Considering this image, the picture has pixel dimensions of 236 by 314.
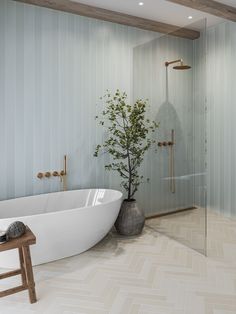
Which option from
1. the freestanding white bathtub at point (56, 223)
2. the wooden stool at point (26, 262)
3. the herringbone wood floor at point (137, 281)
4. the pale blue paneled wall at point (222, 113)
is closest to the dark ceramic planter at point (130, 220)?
the herringbone wood floor at point (137, 281)

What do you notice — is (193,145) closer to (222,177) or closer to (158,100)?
(158,100)

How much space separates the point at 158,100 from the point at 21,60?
1.69 metres

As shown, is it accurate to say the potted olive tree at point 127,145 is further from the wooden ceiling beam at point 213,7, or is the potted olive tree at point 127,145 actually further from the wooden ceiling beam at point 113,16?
the wooden ceiling beam at point 213,7

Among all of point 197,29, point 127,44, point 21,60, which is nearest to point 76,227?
point 21,60

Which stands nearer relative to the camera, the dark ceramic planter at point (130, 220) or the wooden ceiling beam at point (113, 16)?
the wooden ceiling beam at point (113, 16)

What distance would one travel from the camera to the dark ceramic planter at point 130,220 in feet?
11.5

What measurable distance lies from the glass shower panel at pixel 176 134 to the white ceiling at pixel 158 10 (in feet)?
1.43

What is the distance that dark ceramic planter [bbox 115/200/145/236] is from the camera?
3.49m

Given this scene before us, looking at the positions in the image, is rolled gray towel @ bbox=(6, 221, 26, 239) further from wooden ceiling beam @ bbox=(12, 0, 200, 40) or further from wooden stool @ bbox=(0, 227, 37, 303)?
wooden ceiling beam @ bbox=(12, 0, 200, 40)

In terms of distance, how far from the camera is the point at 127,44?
4008 millimetres

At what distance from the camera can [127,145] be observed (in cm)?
362

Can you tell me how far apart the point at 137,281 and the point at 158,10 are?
10.7ft

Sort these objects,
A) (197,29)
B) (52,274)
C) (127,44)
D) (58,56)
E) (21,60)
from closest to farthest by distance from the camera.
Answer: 1. (52,274)
2. (197,29)
3. (21,60)
4. (58,56)
5. (127,44)

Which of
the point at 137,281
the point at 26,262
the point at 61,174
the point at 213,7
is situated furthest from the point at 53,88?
the point at 137,281
